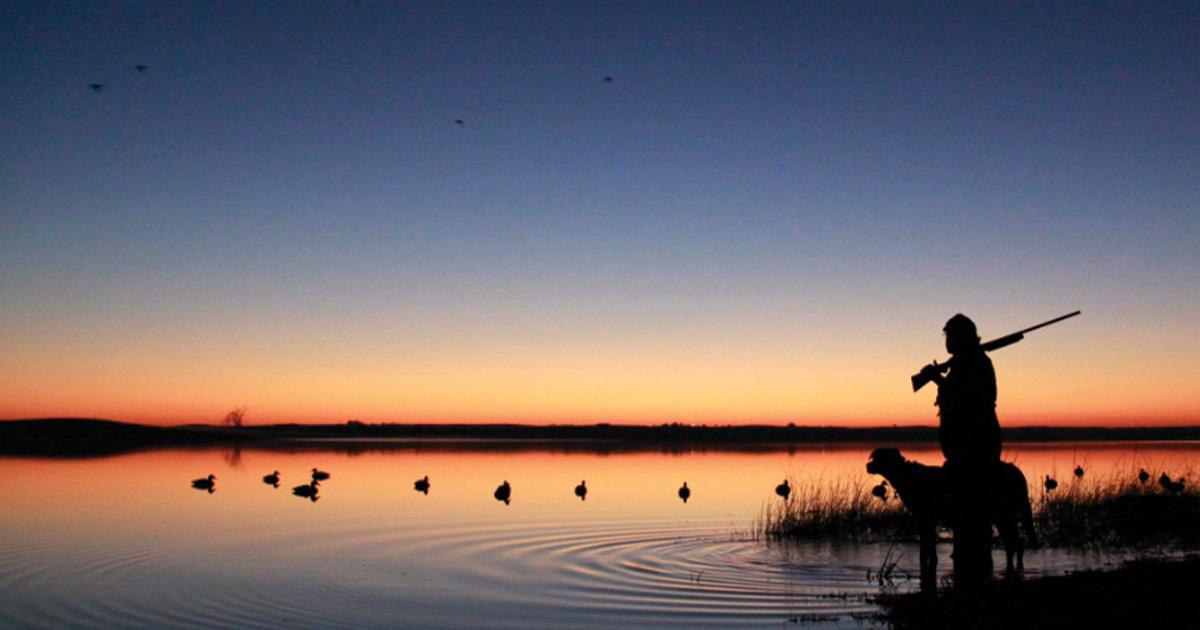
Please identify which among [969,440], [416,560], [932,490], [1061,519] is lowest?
[416,560]

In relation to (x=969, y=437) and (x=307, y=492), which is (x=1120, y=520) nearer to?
(x=969, y=437)

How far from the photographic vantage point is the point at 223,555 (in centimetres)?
1510

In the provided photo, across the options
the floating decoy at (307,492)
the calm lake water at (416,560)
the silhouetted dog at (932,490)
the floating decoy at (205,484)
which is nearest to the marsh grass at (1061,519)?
the calm lake water at (416,560)

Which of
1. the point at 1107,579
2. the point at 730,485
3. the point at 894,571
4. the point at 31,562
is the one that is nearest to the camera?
the point at 1107,579

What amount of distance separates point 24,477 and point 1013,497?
98.0 ft

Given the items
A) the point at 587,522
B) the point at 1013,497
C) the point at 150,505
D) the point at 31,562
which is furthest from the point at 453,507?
the point at 1013,497

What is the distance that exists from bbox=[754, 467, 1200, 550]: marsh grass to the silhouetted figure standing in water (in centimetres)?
641

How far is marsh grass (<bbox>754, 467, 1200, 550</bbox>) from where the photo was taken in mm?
16656

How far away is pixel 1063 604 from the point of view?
8852 mm

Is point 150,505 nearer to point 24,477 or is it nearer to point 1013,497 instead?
point 24,477

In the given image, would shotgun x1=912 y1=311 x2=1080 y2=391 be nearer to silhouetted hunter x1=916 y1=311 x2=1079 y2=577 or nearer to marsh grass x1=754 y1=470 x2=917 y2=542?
silhouetted hunter x1=916 y1=311 x2=1079 y2=577

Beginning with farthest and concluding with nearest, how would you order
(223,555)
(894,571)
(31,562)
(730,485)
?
(730,485), (223,555), (31,562), (894,571)

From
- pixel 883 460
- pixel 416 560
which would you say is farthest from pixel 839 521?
pixel 416 560

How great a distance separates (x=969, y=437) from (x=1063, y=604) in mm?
2145
